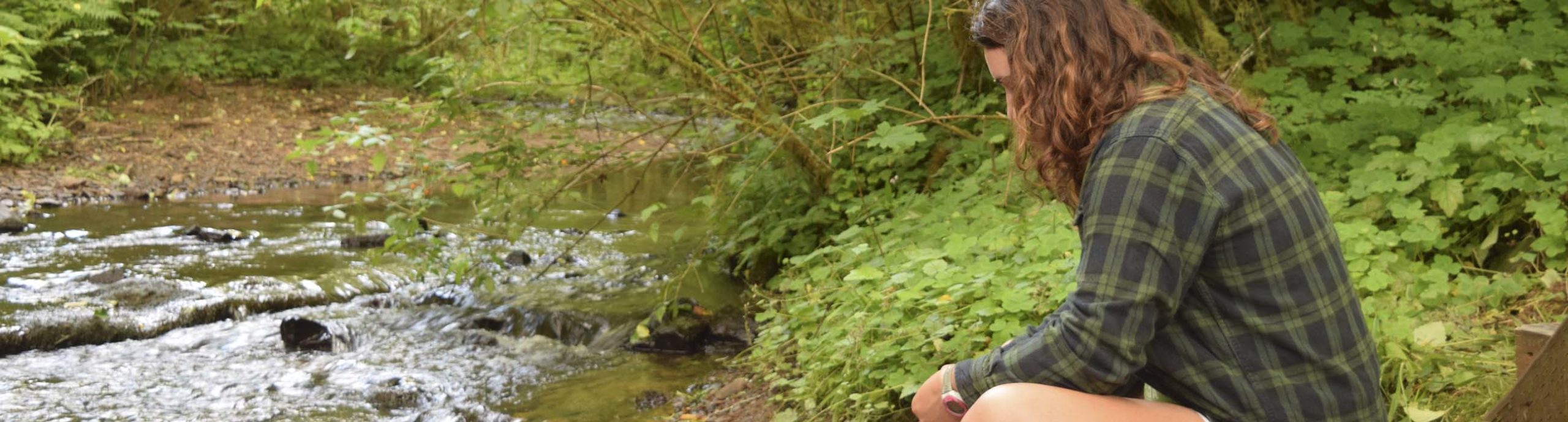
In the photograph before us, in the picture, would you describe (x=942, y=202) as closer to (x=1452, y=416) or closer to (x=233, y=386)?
(x=1452, y=416)

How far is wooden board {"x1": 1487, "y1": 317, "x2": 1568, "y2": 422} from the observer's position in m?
2.01

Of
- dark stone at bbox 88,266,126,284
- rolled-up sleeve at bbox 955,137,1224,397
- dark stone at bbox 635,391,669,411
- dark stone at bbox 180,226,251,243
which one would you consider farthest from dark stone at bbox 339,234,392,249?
rolled-up sleeve at bbox 955,137,1224,397

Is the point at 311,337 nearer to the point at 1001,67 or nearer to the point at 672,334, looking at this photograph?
the point at 672,334

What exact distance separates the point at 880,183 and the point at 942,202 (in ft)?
3.13

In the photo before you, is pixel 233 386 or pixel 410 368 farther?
pixel 410 368

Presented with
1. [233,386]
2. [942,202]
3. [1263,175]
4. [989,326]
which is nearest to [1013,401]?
[1263,175]

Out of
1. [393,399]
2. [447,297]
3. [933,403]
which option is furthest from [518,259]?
[933,403]

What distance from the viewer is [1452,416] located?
283 cm

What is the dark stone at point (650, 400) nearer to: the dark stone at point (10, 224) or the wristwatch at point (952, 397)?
the wristwatch at point (952, 397)

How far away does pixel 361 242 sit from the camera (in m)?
8.34

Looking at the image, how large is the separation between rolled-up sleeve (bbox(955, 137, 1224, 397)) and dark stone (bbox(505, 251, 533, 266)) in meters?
6.35

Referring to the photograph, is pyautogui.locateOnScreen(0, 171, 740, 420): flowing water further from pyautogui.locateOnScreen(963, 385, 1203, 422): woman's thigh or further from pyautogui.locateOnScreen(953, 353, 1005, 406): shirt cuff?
pyautogui.locateOnScreen(963, 385, 1203, 422): woman's thigh

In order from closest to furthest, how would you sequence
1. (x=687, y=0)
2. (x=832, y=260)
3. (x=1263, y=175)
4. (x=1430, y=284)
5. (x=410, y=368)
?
1. (x=1263, y=175)
2. (x=1430, y=284)
3. (x=832, y=260)
4. (x=410, y=368)
5. (x=687, y=0)

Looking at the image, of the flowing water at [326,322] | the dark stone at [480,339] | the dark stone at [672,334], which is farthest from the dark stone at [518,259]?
the dark stone at [672,334]
